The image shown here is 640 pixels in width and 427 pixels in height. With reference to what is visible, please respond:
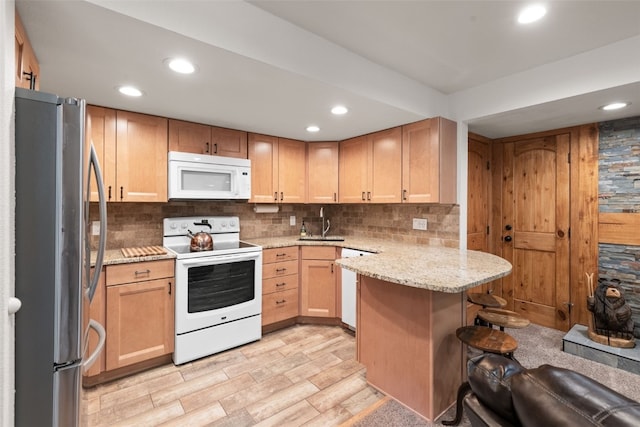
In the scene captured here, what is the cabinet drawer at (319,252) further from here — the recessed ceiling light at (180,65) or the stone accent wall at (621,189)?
the stone accent wall at (621,189)

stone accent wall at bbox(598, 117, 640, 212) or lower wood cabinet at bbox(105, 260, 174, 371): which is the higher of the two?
stone accent wall at bbox(598, 117, 640, 212)

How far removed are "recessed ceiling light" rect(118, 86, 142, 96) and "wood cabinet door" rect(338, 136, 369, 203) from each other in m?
2.14

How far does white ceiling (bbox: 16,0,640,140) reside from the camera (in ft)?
4.69

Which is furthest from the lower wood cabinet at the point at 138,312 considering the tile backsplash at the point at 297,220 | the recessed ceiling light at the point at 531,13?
the recessed ceiling light at the point at 531,13

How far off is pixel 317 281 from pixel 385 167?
4.65 feet

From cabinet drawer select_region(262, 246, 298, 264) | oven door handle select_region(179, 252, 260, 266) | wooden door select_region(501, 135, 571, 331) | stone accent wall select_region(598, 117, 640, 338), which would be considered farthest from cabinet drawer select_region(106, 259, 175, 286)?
stone accent wall select_region(598, 117, 640, 338)

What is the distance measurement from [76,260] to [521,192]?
393 cm

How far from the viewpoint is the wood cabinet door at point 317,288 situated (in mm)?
3158

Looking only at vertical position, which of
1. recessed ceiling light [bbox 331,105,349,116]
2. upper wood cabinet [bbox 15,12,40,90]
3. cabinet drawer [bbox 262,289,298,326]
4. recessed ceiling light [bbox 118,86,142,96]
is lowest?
cabinet drawer [bbox 262,289,298,326]

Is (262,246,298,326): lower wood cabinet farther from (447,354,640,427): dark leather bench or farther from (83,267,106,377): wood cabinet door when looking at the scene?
(447,354,640,427): dark leather bench

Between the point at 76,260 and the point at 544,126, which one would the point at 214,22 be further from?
the point at 544,126

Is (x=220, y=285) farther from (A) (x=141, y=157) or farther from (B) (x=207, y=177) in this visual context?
(A) (x=141, y=157)

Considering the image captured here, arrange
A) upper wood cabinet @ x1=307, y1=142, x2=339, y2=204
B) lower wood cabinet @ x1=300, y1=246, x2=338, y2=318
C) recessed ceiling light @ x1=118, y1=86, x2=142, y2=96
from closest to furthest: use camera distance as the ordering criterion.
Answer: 1. recessed ceiling light @ x1=118, y1=86, x2=142, y2=96
2. lower wood cabinet @ x1=300, y1=246, x2=338, y2=318
3. upper wood cabinet @ x1=307, y1=142, x2=339, y2=204

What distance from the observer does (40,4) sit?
3.93 ft
